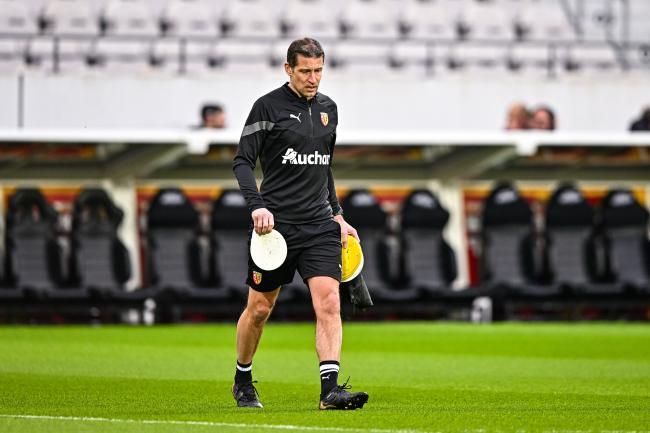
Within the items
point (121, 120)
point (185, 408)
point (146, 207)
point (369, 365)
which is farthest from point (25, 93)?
point (185, 408)

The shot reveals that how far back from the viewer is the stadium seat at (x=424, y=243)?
19.3 m

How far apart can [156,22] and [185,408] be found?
56.8ft

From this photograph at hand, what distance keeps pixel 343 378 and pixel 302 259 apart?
8.47 feet

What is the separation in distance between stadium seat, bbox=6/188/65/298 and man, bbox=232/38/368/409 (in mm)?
10888

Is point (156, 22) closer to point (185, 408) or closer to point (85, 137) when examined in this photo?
point (85, 137)

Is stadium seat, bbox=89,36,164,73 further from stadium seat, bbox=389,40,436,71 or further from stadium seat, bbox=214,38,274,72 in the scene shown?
stadium seat, bbox=389,40,436,71

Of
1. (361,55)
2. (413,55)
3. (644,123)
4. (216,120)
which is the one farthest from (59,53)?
(644,123)

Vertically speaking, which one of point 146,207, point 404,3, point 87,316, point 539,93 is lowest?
point 87,316

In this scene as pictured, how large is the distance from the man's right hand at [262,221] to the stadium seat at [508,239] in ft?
39.8

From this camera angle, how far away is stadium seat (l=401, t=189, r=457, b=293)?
63.3 feet

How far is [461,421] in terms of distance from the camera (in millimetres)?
7102

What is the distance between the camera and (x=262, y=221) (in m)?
7.48

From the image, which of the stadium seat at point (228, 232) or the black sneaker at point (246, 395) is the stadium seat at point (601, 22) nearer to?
the stadium seat at point (228, 232)

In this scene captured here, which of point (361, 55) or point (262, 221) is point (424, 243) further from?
point (262, 221)
